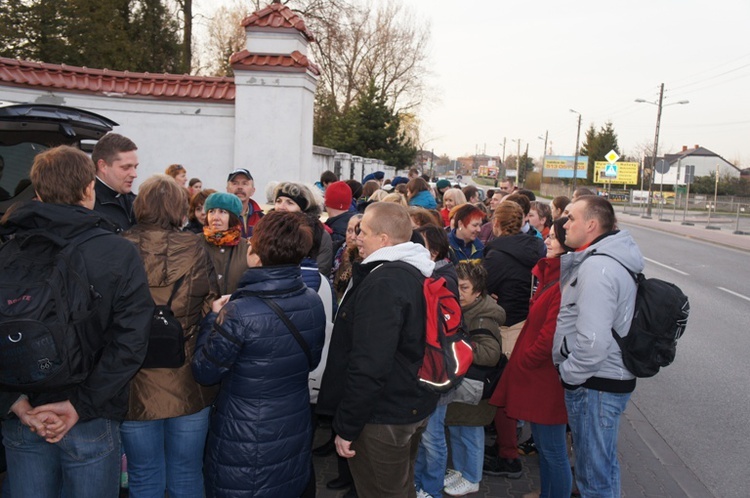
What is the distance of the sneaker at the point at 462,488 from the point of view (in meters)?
4.14

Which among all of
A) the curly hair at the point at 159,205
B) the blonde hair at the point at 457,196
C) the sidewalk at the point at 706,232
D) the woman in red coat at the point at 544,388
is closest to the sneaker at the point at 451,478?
the woman in red coat at the point at 544,388

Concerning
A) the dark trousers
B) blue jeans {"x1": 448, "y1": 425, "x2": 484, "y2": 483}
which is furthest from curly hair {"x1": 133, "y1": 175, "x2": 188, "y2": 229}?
blue jeans {"x1": 448, "y1": 425, "x2": 484, "y2": 483}

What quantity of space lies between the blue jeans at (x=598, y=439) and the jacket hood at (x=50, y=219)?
8.91 ft

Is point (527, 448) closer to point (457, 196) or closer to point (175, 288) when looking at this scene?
point (457, 196)

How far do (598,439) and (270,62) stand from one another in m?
6.01

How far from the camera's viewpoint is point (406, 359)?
113 inches

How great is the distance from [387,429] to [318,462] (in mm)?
2011

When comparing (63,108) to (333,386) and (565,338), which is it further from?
(565,338)

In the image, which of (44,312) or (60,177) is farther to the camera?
(60,177)

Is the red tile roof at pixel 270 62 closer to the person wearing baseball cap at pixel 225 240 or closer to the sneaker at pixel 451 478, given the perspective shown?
the person wearing baseball cap at pixel 225 240

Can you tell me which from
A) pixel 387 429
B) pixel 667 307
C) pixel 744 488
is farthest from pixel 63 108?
pixel 744 488

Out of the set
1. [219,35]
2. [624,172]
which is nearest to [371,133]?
[219,35]

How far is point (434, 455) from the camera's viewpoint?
393cm

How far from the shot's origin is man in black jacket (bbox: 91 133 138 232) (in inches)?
139
